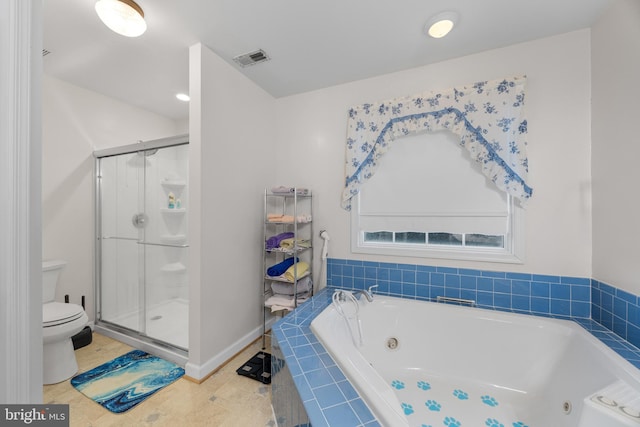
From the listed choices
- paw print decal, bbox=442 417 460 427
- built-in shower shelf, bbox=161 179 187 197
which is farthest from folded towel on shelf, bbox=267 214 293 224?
paw print decal, bbox=442 417 460 427

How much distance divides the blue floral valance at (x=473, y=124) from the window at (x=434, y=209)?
0.09m

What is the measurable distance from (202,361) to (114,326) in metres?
1.24

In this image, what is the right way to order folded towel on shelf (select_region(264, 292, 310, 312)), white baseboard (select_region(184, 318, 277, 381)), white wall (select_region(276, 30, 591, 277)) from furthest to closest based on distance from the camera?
folded towel on shelf (select_region(264, 292, 310, 312)) < white baseboard (select_region(184, 318, 277, 381)) < white wall (select_region(276, 30, 591, 277))

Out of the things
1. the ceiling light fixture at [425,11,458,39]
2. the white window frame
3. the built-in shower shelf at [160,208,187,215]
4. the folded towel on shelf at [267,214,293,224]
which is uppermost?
the ceiling light fixture at [425,11,458,39]

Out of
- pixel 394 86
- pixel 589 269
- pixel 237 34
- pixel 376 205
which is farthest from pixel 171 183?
pixel 589 269

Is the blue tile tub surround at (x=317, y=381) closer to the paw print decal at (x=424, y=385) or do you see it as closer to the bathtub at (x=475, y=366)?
the bathtub at (x=475, y=366)

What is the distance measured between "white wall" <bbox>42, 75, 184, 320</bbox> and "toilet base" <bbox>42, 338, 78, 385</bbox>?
28.6 inches

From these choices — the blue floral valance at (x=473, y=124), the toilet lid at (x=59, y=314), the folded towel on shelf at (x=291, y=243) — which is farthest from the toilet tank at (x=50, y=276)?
the blue floral valance at (x=473, y=124)

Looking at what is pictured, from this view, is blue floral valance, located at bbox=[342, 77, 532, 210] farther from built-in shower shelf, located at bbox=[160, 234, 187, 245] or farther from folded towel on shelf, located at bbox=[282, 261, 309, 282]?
built-in shower shelf, located at bbox=[160, 234, 187, 245]

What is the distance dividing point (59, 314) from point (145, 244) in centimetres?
71

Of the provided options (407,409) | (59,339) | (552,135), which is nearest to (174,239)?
(59,339)

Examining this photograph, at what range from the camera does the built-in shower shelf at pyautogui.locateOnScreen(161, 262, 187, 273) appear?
2.15 m

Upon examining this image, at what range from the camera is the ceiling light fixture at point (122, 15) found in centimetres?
135

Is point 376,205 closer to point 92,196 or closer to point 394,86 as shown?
point 394,86
